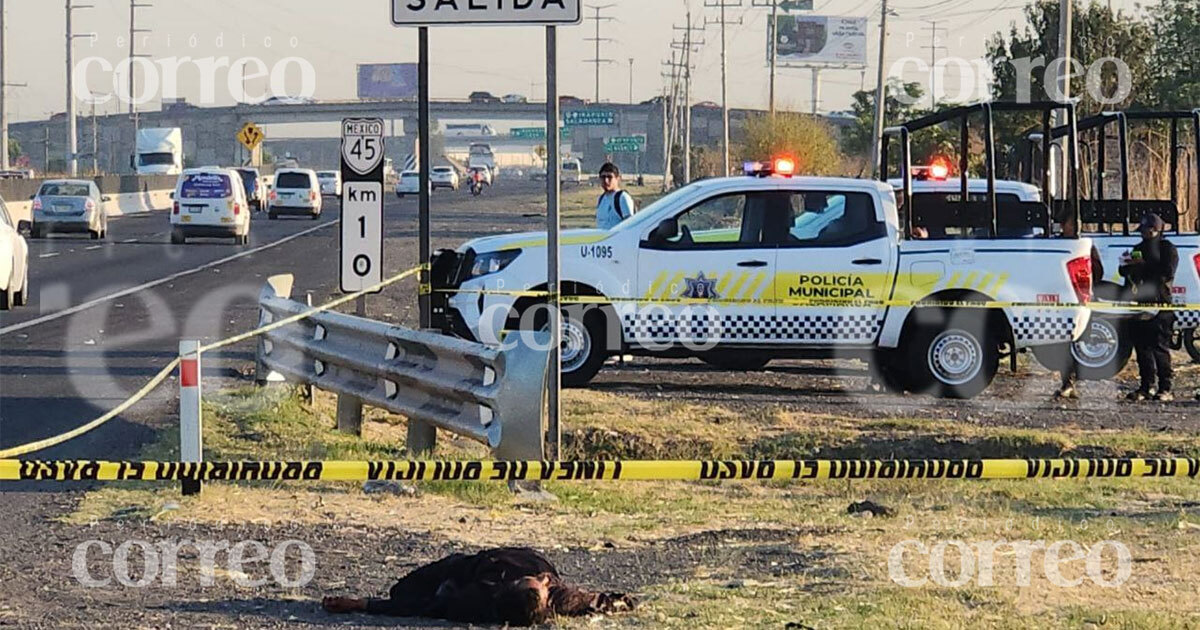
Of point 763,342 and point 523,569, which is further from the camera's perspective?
point 763,342

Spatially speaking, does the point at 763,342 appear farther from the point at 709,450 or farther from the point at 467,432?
the point at 467,432

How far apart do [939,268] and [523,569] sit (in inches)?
371

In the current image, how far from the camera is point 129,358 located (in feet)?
57.5

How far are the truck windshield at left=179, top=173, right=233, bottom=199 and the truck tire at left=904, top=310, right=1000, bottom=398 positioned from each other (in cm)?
2814

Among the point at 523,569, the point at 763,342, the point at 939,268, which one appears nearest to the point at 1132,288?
the point at 939,268

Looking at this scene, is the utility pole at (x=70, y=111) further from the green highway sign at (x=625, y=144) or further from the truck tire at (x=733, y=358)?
the green highway sign at (x=625, y=144)

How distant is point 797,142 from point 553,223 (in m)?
48.3

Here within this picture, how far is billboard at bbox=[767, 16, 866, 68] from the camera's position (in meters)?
149

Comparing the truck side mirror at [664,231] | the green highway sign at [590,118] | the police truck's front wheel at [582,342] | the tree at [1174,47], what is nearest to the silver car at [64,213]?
the tree at [1174,47]

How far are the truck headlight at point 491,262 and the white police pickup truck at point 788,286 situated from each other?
1 cm

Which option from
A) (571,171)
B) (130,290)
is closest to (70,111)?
(130,290)

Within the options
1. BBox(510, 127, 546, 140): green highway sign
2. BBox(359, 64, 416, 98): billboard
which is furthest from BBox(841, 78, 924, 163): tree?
BBox(510, 127, 546, 140): green highway sign

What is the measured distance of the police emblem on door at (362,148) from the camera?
47.8 ft

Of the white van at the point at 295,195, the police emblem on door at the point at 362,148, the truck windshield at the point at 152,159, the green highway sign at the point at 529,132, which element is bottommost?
the police emblem on door at the point at 362,148
